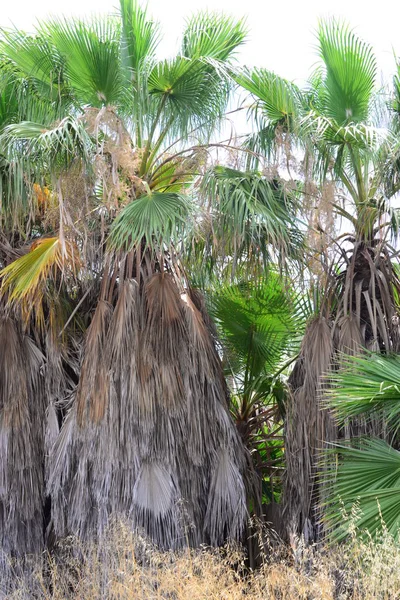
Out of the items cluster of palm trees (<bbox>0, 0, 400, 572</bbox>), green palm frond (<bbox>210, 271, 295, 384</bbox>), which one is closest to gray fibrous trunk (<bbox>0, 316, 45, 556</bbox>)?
cluster of palm trees (<bbox>0, 0, 400, 572</bbox>)

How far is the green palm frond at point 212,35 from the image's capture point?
911 centimetres

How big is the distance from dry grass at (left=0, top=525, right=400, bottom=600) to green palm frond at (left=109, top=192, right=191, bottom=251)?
2574mm

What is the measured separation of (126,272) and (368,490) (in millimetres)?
3377

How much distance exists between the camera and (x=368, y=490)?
6695mm

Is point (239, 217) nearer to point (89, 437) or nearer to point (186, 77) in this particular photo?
point (186, 77)

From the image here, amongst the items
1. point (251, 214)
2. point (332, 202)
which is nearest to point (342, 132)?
point (332, 202)

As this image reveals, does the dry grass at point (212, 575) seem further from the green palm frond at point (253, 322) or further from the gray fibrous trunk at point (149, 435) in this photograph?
the green palm frond at point (253, 322)

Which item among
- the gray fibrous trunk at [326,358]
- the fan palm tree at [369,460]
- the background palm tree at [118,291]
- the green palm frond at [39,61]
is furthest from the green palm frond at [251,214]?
the green palm frond at [39,61]

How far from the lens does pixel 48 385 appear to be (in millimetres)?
9047

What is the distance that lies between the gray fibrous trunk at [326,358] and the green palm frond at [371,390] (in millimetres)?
657

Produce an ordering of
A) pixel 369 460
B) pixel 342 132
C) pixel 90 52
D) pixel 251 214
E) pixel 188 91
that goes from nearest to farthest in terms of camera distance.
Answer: pixel 369 460, pixel 251 214, pixel 342 132, pixel 90 52, pixel 188 91

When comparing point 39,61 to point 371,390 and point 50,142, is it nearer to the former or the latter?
point 50,142

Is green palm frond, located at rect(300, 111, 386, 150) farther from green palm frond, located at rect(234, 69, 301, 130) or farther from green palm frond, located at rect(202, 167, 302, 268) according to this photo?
green palm frond, located at rect(202, 167, 302, 268)

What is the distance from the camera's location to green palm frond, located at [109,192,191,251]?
774cm
